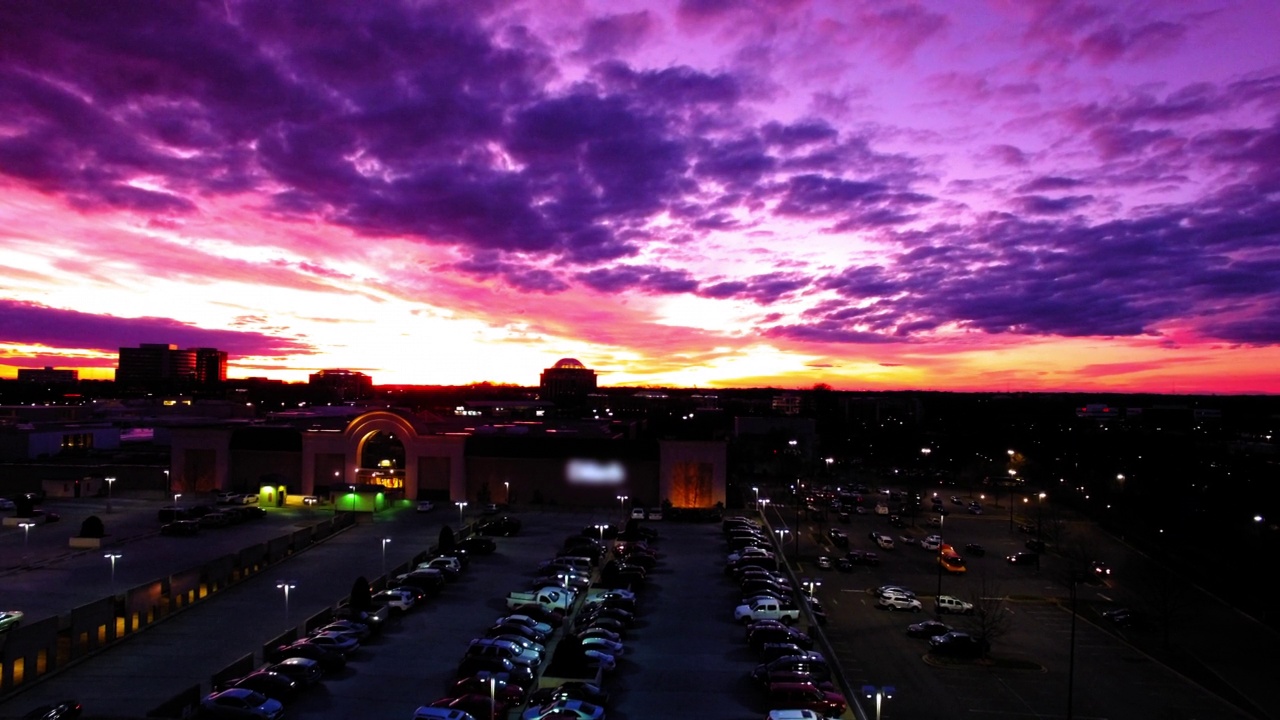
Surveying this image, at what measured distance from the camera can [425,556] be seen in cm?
2595

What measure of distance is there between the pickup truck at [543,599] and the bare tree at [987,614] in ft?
34.7

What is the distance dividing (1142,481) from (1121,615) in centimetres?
2582

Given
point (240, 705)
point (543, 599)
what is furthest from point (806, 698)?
point (240, 705)

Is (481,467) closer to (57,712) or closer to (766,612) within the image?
(766,612)

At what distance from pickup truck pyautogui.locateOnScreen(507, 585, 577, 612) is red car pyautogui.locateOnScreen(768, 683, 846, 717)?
7461 millimetres

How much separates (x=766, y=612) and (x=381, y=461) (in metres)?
26.3

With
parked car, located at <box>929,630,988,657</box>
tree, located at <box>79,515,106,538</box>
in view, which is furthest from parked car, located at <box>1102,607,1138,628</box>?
tree, located at <box>79,515,106,538</box>

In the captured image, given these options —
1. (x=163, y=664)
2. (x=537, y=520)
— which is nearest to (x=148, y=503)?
(x=537, y=520)

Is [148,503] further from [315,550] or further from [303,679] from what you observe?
[303,679]

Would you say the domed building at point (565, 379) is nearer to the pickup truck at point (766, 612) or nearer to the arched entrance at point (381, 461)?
the arched entrance at point (381, 461)

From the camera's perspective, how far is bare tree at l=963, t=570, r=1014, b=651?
18.9m

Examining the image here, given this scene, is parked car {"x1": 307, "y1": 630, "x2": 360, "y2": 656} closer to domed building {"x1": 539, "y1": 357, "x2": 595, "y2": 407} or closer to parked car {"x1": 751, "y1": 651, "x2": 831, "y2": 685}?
parked car {"x1": 751, "y1": 651, "x2": 831, "y2": 685}

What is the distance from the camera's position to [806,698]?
14.7m

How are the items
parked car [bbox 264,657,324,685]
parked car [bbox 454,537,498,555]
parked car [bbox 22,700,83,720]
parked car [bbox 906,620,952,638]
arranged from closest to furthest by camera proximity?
parked car [bbox 22,700,83,720] < parked car [bbox 264,657,324,685] < parked car [bbox 906,620,952,638] < parked car [bbox 454,537,498,555]
